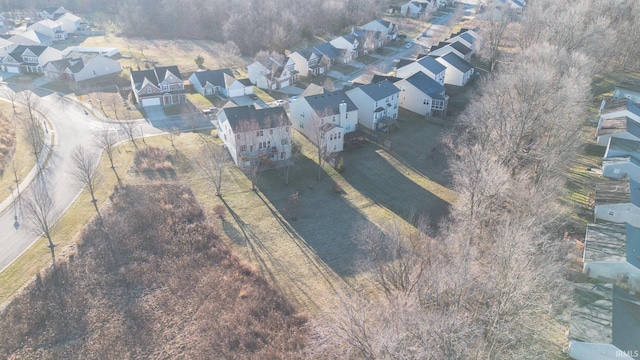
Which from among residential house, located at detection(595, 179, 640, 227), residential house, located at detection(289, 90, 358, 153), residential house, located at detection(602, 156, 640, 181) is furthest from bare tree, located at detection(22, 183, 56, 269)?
residential house, located at detection(602, 156, 640, 181)

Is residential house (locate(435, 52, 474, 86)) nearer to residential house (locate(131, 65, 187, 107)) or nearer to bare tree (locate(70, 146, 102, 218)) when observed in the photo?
residential house (locate(131, 65, 187, 107))

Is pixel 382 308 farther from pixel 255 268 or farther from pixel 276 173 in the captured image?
pixel 276 173

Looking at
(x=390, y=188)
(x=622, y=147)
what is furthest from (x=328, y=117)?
(x=622, y=147)

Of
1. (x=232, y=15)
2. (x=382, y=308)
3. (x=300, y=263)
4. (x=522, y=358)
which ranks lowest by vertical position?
(x=300, y=263)

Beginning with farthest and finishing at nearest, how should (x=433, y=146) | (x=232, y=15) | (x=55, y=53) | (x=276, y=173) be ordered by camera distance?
(x=232, y=15), (x=55, y=53), (x=433, y=146), (x=276, y=173)

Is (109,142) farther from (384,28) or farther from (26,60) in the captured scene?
(384,28)

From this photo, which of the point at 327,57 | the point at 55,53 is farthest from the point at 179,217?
the point at 55,53
